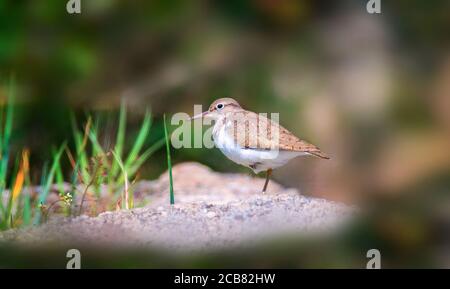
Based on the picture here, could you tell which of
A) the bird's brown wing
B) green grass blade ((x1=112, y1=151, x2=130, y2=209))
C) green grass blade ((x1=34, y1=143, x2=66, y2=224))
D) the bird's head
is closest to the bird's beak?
the bird's head

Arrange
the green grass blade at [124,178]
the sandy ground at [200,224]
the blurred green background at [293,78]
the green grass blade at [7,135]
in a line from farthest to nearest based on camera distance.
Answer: the green grass blade at [7,135] → the green grass blade at [124,178] → the blurred green background at [293,78] → the sandy ground at [200,224]

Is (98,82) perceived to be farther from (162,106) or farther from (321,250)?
(321,250)

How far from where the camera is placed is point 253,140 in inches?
81.0

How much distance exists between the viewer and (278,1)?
Result: 84.7 inches

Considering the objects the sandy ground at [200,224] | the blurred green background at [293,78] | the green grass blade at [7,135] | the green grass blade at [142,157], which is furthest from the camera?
the green grass blade at [142,157]

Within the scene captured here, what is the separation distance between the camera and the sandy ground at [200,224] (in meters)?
1.82

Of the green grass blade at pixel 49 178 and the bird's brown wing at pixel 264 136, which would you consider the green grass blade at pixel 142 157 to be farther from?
the bird's brown wing at pixel 264 136

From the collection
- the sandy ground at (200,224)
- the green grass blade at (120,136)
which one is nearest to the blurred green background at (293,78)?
the green grass blade at (120,136)

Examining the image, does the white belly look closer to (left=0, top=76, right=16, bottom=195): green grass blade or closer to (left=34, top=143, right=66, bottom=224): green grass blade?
(left=34, top=143, right=66, bottom=224): green grass blade

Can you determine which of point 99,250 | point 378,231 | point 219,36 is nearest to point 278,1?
point 219,36

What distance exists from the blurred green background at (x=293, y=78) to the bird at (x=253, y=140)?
0.14 feet

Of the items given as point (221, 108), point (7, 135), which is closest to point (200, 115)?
point (221, 108)

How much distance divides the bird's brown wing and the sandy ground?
0.13 metres
